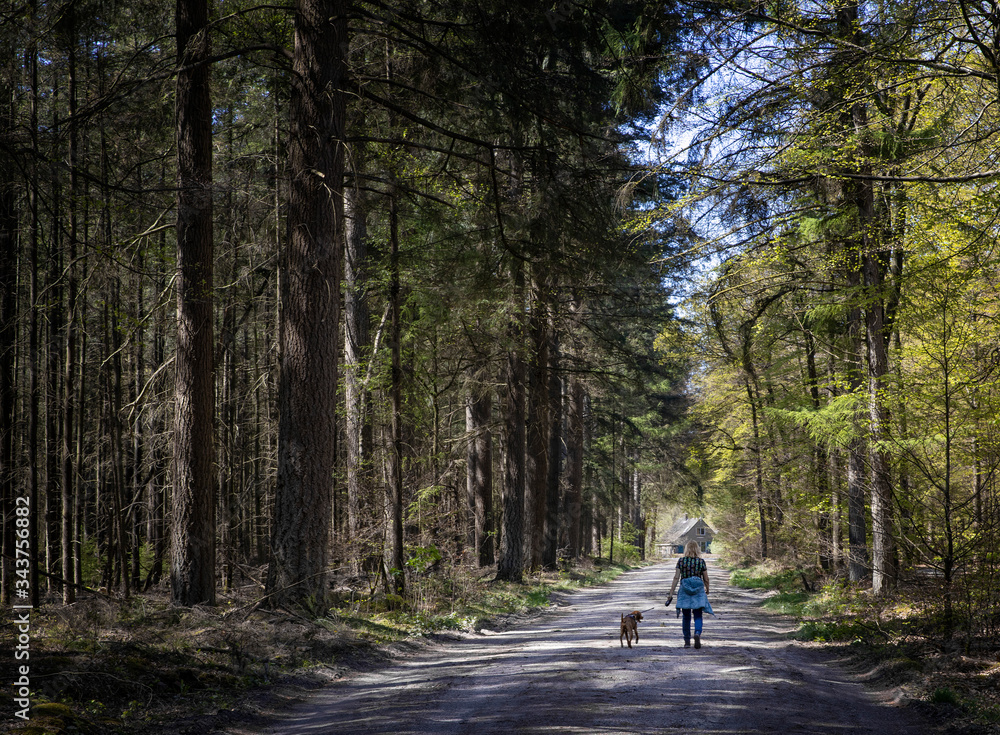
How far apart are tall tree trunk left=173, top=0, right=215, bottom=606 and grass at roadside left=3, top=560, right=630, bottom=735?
0.74m

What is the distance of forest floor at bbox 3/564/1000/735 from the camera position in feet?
19.1

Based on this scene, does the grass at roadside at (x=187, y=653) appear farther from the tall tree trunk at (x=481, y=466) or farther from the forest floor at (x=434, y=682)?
the tall tree trunk at (x=481, y=466)

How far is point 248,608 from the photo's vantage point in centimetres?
954

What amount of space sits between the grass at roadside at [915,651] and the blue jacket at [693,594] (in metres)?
2.10

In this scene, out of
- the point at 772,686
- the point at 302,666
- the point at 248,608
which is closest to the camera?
the point at 772,686

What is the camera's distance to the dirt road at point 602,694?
5770 millimetres

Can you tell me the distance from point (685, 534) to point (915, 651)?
92.4 m

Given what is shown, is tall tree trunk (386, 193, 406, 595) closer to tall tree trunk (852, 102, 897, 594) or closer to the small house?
tall tree trunk (852, 102, 897, 594)

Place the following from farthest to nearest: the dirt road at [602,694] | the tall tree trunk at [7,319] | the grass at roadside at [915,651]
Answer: the tall tree trunk at [7,319], the grass at roadside at [915,651], the dirt road at [602,694]

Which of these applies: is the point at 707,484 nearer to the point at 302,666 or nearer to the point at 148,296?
the point at 148,296

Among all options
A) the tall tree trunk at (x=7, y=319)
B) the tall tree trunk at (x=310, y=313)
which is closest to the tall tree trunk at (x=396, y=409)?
the tall tree trunk at (x=310, y=313)

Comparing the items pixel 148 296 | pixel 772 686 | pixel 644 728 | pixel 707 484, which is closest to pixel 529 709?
pixel 644 728

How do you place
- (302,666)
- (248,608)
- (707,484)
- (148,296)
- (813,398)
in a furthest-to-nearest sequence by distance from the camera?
Result: (707,484)
(813,398)
(148,296)
(248,608)
(302,666)

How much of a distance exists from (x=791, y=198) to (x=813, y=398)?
852 centimetres
